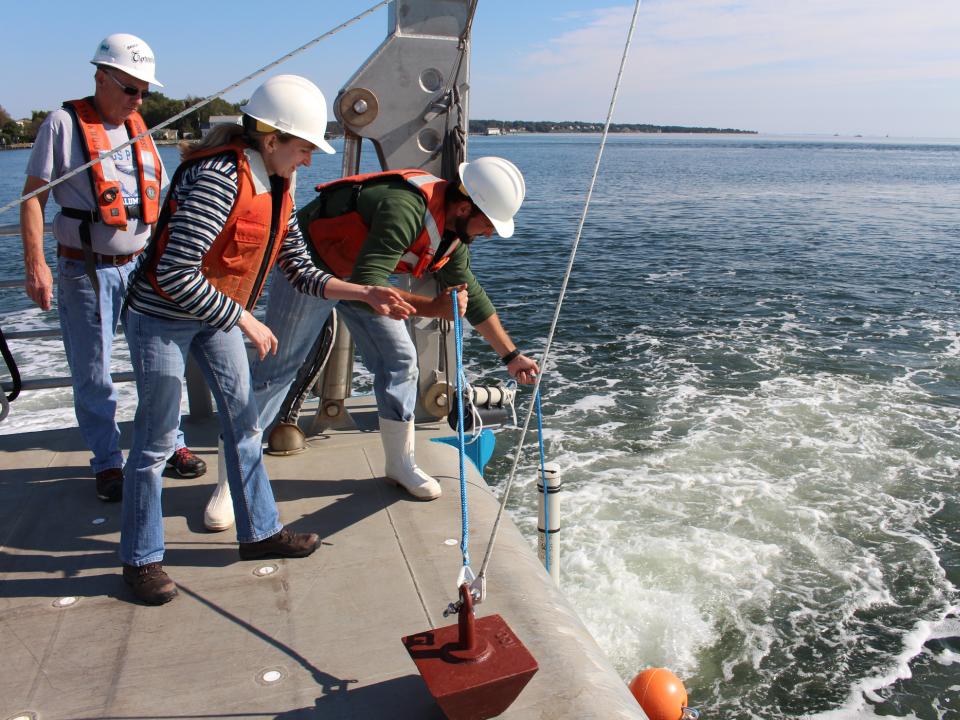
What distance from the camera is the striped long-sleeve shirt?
238 centimetres

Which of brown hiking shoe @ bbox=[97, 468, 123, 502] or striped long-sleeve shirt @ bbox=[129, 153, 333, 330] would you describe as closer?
striped long-sleeve shirt @ bbox=[129, 153, 333, 330]

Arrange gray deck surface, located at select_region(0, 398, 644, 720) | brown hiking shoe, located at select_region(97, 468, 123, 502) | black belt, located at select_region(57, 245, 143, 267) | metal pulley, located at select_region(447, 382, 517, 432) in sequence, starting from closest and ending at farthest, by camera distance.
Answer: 1. gray deck surface, located at select_region(0, 398, 644, 720)
2. black belt, located at select_region(57, 245, 143, 267)
3. brown hiking shoe, located at select_region(97, 468, 123, 502)
4. metal pulley, located at select_region(447, 382, 517, 432)

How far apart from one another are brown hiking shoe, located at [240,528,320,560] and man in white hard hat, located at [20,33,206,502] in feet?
3.07

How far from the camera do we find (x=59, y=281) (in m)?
3.42

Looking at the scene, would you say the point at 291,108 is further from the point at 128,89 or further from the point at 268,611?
the point at 268,611

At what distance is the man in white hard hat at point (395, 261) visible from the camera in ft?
9.93

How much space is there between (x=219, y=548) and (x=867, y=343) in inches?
412

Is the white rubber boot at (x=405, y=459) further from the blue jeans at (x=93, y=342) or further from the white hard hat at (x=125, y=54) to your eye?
the white hard hat at (x=125, y=54)

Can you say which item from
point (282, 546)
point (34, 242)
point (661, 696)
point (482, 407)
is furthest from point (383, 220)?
point (661, 696)

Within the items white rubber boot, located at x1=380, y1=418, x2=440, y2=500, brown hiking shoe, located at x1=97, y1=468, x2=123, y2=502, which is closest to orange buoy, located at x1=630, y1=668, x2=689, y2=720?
white rubber boot, located at x1=380, y1=418, x2=440, y2=500

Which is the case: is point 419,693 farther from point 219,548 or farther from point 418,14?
point 418,14

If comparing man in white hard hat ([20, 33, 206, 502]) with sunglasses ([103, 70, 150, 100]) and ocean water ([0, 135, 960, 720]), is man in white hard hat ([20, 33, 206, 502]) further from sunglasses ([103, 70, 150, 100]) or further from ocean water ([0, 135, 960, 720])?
ocean water ([0, 135, 960, 720])

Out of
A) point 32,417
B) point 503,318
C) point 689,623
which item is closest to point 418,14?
point 689,623

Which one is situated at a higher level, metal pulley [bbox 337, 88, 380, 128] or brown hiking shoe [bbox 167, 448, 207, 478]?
metal pulley [bbox 337, 88, 380, 128]
